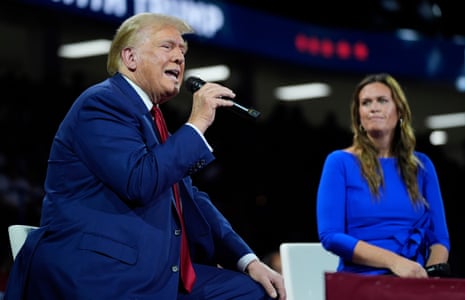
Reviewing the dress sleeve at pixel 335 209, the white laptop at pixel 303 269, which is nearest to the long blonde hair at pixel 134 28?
the dress sleeve at pixel 335 209

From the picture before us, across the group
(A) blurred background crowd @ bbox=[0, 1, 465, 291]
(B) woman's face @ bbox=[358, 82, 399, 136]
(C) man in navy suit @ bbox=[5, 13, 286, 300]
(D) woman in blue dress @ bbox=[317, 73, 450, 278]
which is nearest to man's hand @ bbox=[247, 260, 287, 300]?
(C) man in navy suit @ bbox=[5, 13, 286, 300]

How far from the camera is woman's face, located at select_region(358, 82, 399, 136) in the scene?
2783 millimetres

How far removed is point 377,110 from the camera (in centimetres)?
Answer: 279

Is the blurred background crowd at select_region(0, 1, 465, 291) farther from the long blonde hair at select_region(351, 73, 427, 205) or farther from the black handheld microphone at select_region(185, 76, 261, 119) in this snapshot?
the black handheld microphone at select_region(185, 76, 261, 119)

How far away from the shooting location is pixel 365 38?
964 cm

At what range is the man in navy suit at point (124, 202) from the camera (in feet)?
6.06

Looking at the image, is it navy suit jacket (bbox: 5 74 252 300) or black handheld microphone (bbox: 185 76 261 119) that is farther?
black handheld microphone (bbox: 185 76 261 119)

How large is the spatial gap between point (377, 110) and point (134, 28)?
0.99 meters

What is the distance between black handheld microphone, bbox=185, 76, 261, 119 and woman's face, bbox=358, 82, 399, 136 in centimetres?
85

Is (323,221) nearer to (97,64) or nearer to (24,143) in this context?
(24,143)

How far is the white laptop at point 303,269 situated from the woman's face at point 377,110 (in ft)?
1.37

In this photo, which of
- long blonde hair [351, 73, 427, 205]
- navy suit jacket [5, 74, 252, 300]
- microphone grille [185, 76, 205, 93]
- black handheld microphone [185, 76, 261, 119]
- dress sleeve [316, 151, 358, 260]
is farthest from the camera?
long blonde hair [351, 73, 427, 205]

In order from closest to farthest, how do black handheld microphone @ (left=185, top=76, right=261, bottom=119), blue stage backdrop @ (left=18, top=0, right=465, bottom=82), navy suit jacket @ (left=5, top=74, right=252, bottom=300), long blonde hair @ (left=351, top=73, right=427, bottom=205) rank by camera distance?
1. navy suit jacket @ (left=5, top=74, right=252, bottom=300)
2. black handheld microphone @ (left=185, top=76, right=261, bottom=119)
3. long blonde hair @ (left=351, top=73, right=427, bottom=205)
4. blue stage backdrop @ (left=18, top=0, right=465, bottom=82)

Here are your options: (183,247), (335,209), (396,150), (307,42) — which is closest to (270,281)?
(183,247)
